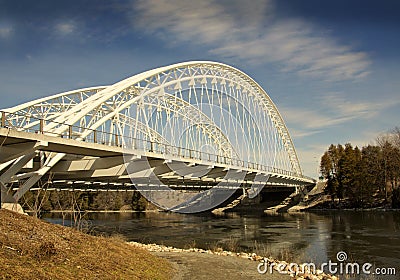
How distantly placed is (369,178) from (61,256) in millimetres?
67497

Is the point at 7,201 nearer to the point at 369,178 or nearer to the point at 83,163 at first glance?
the point at 83,163

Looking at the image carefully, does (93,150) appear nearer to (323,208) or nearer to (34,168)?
(34,168)

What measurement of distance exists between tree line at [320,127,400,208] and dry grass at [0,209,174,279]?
57053 mm

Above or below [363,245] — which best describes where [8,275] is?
above

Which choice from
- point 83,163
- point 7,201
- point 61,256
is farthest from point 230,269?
point 83,163

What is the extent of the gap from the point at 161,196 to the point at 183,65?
1626 inches

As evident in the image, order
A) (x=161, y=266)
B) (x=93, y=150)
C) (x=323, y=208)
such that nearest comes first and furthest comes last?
(x=161, y=266) < (x=93, y=150) < (x=323, y=208)

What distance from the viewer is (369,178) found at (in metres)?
68.8

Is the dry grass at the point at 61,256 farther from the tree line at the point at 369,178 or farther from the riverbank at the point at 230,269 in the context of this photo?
the tree line at the point at 369,178

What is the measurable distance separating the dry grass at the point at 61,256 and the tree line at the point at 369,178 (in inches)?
2246

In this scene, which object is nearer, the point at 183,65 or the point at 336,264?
the point at 336,264

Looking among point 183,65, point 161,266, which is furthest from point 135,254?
point 183,65

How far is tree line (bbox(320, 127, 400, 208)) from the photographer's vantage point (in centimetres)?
6606

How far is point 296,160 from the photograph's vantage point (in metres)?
79.6
